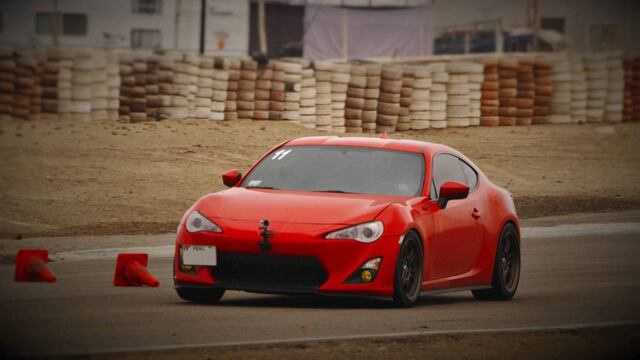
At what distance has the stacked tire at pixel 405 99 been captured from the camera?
3522cm

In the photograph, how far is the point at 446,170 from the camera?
43.9ft

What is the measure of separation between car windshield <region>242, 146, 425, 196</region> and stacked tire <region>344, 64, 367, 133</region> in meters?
21.0

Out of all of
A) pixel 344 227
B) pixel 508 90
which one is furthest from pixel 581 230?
pixel 508 90

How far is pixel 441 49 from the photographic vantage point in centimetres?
5788

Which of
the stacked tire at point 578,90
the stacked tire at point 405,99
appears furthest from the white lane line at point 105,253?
the stacked tire at point 578,90

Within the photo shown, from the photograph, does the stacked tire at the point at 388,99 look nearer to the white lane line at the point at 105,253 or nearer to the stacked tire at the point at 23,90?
the stacked tire at the point at 23,90

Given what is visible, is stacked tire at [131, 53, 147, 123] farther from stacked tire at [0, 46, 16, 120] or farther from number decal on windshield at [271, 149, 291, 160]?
number decal on windshield at [271, 149, 291, 160]

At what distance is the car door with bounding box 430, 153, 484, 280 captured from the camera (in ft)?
41.3

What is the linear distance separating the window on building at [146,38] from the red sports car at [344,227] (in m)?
42.2

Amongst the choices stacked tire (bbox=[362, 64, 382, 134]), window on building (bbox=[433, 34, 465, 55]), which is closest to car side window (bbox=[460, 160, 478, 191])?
stacked tire (bbox=[362, 64, 382, 134])

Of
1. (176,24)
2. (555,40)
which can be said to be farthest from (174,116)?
(555,40)

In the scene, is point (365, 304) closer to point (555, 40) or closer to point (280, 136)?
point (280, 136)

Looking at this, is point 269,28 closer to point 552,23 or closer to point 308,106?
point 552,23

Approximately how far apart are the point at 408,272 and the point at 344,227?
2.24 feet
